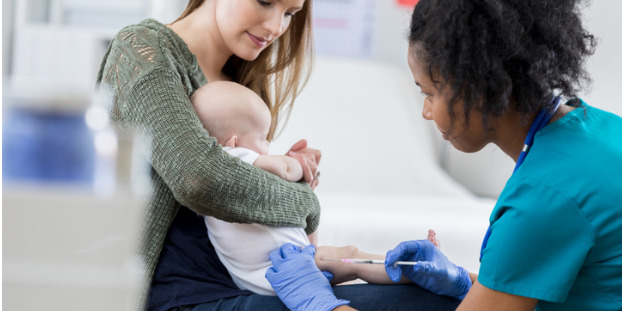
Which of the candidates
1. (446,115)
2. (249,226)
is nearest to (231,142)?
(249,226)

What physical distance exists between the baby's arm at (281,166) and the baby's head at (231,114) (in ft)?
0.20

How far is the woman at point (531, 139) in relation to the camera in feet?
2.99

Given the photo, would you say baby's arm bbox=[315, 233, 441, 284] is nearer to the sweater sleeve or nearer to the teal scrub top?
the sweater sleeve

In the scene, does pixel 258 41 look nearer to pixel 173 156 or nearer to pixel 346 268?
pixel 173 156

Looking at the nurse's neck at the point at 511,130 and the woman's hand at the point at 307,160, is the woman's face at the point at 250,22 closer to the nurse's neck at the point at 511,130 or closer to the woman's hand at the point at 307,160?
the woman's hand at the point at 307,160

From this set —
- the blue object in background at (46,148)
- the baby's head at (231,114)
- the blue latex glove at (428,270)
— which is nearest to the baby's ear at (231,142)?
the baby's head at (231,114)

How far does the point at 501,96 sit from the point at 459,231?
1206 millimetres

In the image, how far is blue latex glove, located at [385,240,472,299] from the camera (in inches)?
43.3

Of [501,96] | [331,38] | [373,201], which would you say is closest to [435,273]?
[501,96]

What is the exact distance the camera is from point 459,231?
82.5 inches

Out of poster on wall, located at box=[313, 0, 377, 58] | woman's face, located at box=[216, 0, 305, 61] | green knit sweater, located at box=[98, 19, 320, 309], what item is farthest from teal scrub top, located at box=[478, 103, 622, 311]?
poster on wall, located at box=[313, 0, 377, 58]

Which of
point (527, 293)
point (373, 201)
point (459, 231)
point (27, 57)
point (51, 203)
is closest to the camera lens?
point (51, 203)

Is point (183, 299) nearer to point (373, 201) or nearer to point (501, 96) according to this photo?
point (501, 96)

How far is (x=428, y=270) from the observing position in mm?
1072
